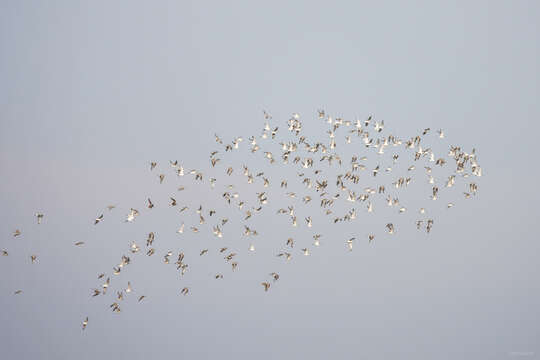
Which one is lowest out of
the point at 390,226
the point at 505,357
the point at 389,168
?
the point at 505,357

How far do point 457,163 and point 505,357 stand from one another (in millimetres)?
40184

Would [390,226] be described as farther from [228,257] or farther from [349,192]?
[228,257]

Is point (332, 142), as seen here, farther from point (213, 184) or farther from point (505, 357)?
point (505, 357)

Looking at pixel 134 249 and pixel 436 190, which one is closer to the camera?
pixel 134 249

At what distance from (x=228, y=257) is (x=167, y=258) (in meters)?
3.26

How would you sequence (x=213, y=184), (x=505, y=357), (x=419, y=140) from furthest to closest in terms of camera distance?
(x=505, y=357) < (x=419, y=140) < (x=213, y=184)

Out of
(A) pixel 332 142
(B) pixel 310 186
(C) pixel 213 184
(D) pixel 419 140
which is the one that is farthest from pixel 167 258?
(D) pixel 419 140

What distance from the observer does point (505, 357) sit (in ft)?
233

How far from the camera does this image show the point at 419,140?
123 feet

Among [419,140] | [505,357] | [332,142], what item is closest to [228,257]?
[332,142]

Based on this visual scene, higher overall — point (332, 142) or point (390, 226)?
point (332, 142)

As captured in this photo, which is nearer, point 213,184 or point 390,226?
point 213,184

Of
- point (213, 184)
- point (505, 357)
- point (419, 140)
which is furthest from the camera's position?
point (505, 357)

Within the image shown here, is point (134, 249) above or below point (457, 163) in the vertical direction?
below
